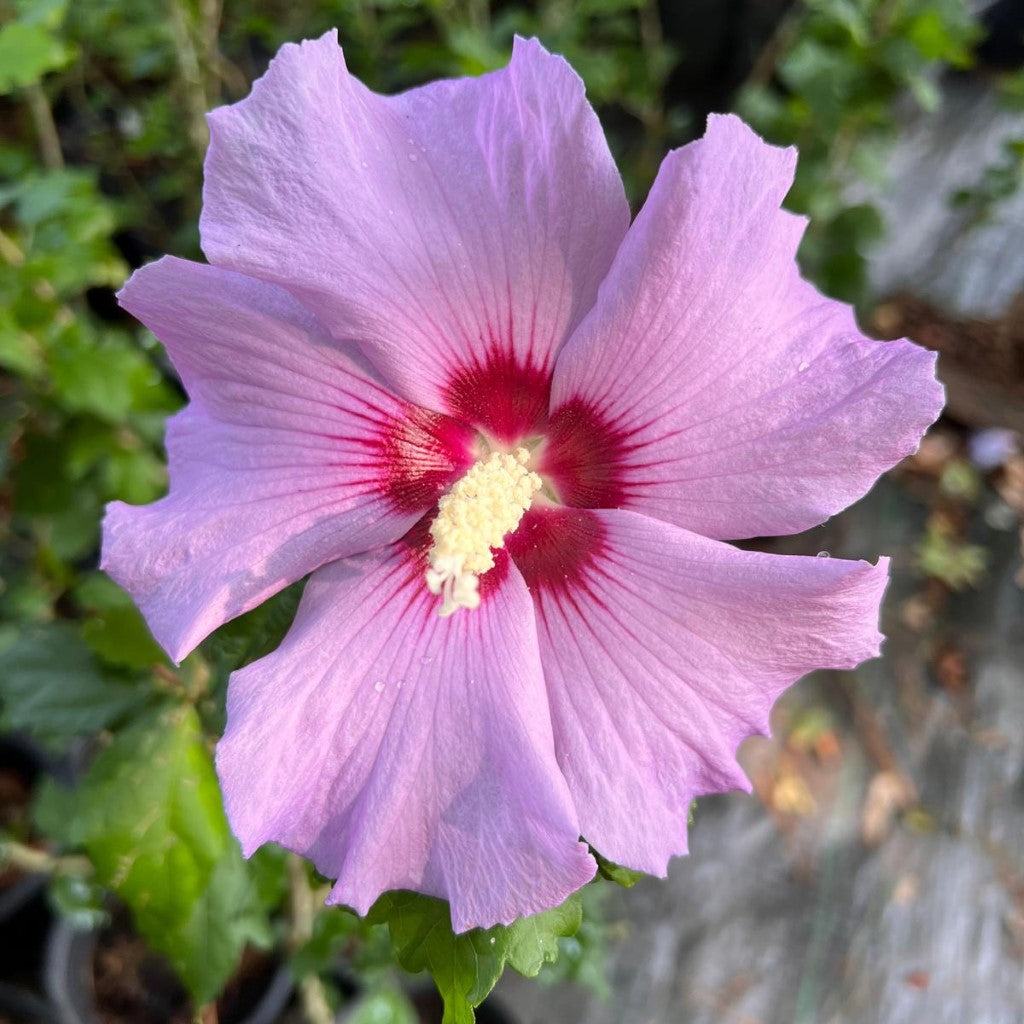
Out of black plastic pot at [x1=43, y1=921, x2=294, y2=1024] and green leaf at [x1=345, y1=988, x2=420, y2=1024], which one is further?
black plastic pot at [x1=43, y1=921, x2=294, y2=1024]

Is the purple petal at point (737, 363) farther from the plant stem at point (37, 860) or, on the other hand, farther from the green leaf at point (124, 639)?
the plant stem at point (37, 860)

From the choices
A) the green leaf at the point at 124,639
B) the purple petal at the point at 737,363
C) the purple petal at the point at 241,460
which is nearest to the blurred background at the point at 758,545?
the green leaf at the point at 124,639

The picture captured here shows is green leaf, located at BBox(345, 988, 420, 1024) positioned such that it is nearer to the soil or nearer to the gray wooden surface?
the soil

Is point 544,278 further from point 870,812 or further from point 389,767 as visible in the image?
point 870,812

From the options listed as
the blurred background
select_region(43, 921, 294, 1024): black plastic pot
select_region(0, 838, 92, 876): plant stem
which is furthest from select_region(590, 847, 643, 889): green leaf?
select_region(43, 921, 294, 1024): black plastic pot

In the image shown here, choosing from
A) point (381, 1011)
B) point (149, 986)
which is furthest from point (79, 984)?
point (381, 1011)

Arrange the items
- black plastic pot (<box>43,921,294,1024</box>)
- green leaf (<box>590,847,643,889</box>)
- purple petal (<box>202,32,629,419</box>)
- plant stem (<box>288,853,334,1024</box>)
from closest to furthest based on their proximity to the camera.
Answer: purple petal (<box>202,32,629,419</box>), green leaf (<box>590,847,643,889</box>), plant stem (<box>288,853,334,1024</box>), black plastic pot (<box>43,921,294,1024</box>)

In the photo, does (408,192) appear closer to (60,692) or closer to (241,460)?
(241,460)
